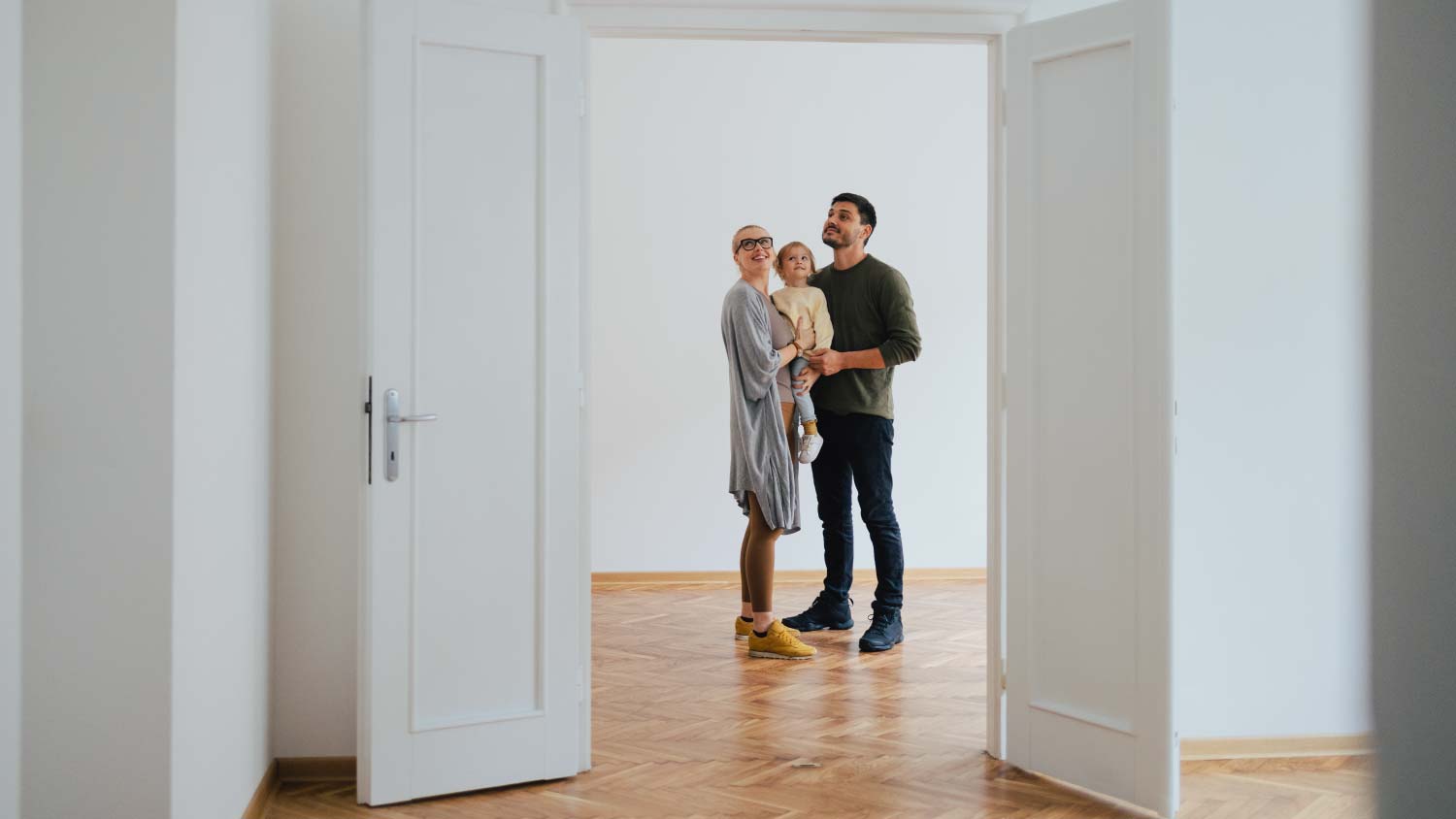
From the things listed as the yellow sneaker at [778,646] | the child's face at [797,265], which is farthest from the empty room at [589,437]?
the child's face at [797,265]

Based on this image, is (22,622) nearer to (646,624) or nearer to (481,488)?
(481,488)

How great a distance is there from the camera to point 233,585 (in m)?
2.83

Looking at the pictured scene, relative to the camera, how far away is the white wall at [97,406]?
221 centimetres

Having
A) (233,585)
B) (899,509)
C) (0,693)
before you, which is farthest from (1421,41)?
(899,509)

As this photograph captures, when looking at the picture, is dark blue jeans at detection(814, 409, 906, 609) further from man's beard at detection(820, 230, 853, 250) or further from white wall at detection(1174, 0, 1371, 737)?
white wall at detection(1174, 0, 1371, 737)

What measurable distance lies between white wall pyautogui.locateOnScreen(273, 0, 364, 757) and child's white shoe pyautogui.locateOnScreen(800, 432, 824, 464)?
86.7 inches

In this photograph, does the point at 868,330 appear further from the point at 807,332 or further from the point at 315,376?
the point at 315,376

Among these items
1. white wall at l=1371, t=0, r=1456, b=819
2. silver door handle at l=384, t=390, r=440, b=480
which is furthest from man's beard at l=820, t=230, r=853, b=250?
white wall at l=1371, t=0, r=1456, b=819

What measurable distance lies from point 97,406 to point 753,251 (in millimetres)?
2987

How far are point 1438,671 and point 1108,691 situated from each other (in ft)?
10.2

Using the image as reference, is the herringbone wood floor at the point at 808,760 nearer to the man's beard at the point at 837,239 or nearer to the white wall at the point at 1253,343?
the white wall at the point at 1253,343

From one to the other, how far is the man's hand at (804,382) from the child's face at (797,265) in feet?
1.60

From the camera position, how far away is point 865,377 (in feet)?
16.6

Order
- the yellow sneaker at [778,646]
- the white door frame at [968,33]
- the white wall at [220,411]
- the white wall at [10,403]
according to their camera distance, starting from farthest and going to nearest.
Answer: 1. the yellow sneaker at [778,646]
2. the white door frame at [968,33]
3. the white wall at [220,411]
4. the white wall at [10,403]
